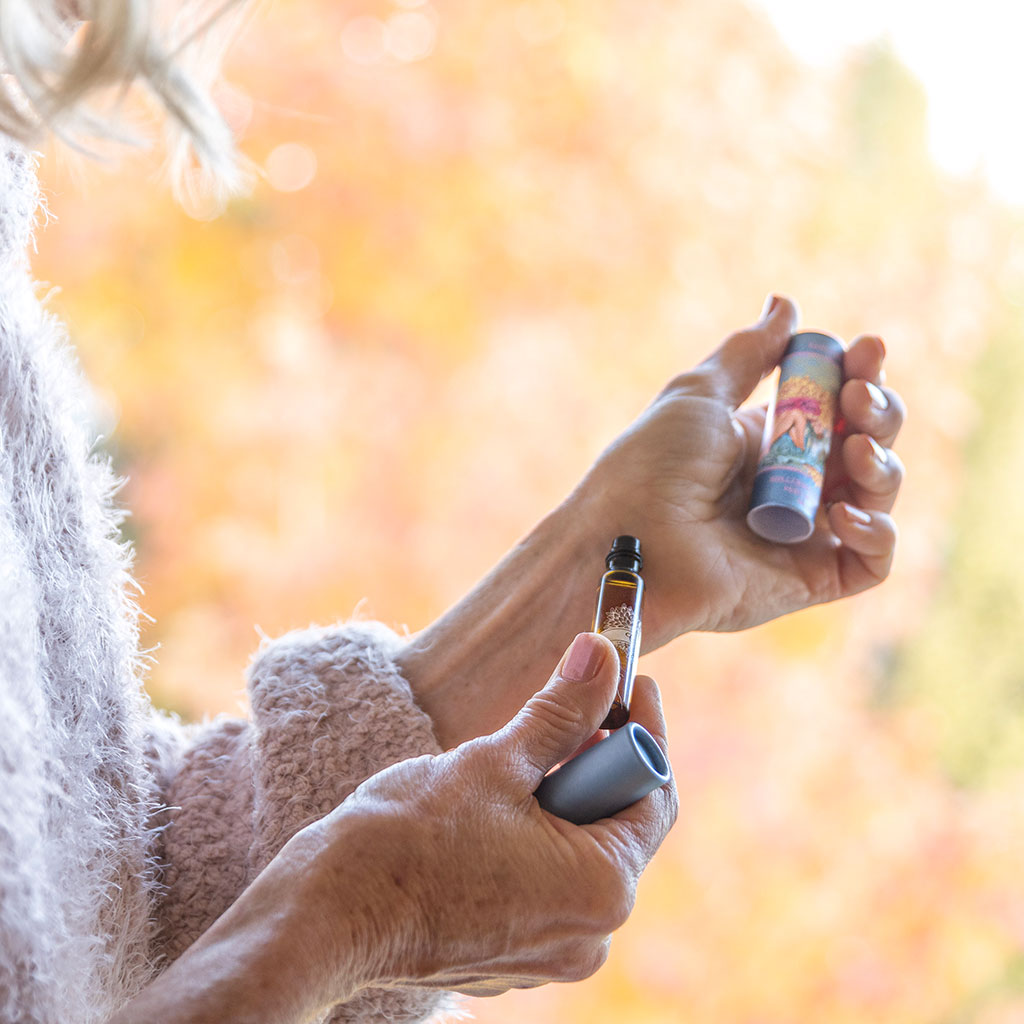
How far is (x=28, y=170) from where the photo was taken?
0.72m

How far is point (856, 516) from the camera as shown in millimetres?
1029

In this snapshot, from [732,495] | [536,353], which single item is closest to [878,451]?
[732,495]

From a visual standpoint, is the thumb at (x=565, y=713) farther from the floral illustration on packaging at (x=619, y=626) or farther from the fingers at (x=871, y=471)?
the fingers at (x=871, y=471)

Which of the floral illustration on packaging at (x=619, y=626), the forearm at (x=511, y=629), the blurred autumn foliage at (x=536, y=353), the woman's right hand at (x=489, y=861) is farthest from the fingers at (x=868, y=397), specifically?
the blurred autumn foliage at (x=536, y=353)

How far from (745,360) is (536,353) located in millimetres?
1198

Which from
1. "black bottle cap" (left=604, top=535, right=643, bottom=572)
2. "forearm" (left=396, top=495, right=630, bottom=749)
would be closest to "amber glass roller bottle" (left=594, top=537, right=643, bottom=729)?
"black bottle cap" (left=604, top=535, right=643, bottom=572)

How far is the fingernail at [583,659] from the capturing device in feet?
2.15

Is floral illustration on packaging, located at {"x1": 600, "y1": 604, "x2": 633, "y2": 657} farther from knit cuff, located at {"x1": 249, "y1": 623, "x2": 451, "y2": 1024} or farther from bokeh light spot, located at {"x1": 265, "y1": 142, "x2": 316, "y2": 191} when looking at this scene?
bokeh light spot, located at {"x1": 265, "y1": 142, "x2": 316, "y2": 191}

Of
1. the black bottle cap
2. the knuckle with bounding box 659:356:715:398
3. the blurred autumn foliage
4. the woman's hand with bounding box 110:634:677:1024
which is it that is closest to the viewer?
the woman's hand with bounding box 110:634:677:1024

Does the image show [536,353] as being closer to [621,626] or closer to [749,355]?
[749,355]

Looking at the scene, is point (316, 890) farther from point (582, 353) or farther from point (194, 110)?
point (582, 353)

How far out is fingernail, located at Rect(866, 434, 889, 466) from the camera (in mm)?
1009

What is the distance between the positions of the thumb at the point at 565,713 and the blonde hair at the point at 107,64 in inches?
17.6

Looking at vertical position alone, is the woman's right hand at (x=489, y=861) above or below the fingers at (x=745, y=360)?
below
